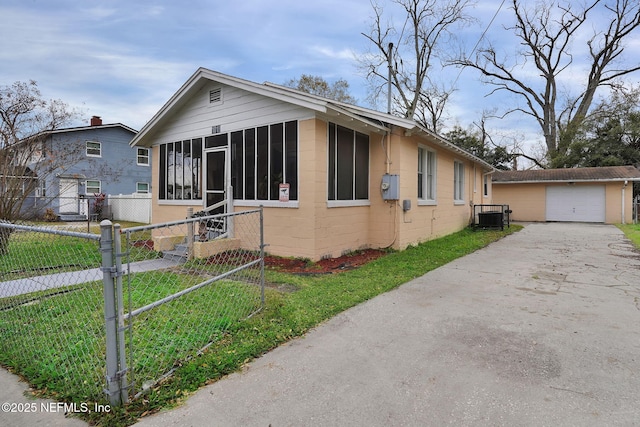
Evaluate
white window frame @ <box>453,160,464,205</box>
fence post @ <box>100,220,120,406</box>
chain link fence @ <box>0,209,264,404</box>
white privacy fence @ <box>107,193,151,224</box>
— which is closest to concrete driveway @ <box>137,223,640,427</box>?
fence post @ <box>100,220,120,406</box>

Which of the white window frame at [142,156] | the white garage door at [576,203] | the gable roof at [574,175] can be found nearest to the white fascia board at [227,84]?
the white window frame at [142,156]

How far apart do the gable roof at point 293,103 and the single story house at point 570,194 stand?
1313 cm

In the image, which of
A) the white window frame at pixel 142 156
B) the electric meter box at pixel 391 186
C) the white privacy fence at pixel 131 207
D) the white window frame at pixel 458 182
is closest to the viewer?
the electric meter box at pixel 391 186

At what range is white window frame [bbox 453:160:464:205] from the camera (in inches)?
521

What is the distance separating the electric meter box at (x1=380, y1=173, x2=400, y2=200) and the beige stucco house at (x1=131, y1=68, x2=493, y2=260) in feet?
0.08

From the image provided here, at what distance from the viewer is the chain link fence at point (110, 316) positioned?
2260mm

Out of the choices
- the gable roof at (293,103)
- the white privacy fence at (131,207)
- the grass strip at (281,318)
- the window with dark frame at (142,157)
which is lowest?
the grass strip at (281,318)

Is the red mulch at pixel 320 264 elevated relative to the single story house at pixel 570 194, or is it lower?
lower

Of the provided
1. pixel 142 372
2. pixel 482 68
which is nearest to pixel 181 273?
pixel 142 372

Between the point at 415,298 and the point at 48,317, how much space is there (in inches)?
176

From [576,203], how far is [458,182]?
35.0 feet

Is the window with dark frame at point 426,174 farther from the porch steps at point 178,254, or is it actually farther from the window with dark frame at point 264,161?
the porch steps at point 178,254

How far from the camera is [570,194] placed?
19656mm

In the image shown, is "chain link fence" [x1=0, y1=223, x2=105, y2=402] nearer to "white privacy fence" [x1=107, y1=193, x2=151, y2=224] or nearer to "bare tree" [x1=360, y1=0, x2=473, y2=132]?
"white privacy fence" [x1=107, y1=193, x2=151, y2=224]
